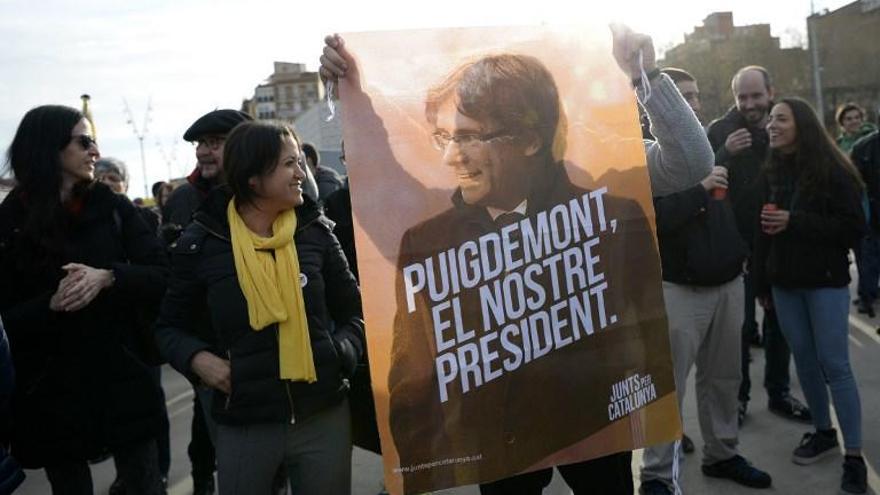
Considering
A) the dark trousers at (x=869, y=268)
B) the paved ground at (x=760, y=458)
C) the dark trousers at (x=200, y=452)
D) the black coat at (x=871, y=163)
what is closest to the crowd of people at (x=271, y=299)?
the paved ground at (x=760, y=458)

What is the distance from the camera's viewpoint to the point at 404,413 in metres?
1.94

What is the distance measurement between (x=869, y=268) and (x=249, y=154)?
7123mm

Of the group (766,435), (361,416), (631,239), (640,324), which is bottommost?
(766,435)

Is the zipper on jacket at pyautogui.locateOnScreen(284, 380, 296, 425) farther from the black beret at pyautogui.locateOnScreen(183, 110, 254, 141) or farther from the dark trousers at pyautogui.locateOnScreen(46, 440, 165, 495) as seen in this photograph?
the black beret at pyautogui.locateOnScreen(183, 110, 254, 141)

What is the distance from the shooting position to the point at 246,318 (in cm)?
230

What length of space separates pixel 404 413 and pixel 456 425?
14 cm

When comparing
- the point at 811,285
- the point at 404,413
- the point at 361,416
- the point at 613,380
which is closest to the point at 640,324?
the point at 613,380

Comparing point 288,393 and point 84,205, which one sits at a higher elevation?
point 84,205

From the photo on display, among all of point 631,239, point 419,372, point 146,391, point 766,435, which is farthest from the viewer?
point 766,435

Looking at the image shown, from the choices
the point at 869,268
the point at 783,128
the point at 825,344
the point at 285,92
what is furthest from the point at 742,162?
the point at 285,92

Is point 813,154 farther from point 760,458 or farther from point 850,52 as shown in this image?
point 850,52

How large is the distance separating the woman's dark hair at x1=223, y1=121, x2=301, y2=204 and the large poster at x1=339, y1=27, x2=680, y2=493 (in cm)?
51

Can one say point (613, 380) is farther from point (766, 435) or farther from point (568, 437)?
point (766, 435)

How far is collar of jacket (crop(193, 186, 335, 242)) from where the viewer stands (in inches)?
93.3
